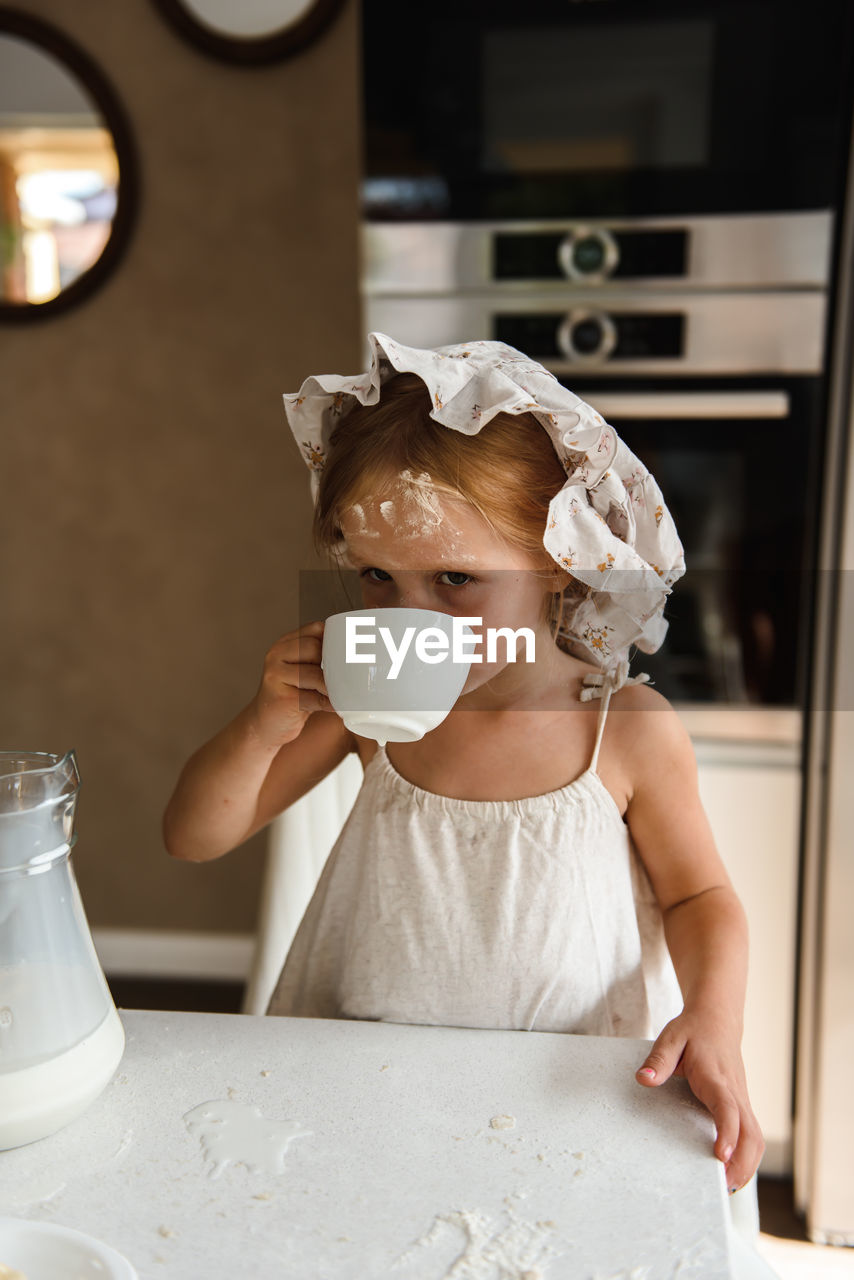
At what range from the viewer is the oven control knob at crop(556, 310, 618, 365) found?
4.78 feet

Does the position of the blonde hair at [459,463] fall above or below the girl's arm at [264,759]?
above

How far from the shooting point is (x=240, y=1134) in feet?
1.95

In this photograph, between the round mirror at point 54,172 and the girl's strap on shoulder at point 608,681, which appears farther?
the round mirror at point 54,172

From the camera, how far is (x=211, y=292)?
6.86ft

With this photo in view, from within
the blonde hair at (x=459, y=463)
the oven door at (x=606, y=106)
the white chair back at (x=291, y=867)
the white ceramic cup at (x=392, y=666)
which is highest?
the oven door at (x=606, y=106)

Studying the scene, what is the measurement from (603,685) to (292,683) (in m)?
0.29

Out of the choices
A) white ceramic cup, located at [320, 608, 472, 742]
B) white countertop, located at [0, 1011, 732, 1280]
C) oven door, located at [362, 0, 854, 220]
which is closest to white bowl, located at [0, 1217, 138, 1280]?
white countertop, located at [0, 1011, 732, 1280]

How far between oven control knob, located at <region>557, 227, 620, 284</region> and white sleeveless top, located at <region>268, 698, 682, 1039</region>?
0.78 m

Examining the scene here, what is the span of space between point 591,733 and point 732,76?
0.97 metres

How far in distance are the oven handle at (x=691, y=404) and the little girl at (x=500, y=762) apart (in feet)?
2.12

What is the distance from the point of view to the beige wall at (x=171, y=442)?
2.02 m

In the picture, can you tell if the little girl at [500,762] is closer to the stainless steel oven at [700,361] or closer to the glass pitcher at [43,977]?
the glass pitcher at [43,977]

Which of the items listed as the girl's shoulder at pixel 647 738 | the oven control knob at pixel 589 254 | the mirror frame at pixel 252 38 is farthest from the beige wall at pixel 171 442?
the girl's shoulder at pixel 647 738

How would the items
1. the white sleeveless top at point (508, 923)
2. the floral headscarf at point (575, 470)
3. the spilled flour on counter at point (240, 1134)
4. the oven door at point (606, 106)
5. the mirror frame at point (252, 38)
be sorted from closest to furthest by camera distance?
the spilled flour on counter at point (240, 1134), the floral headscarf at point (575, 470), the white sleeveless top at point (508, 923), the oven door at point (606, 106), the mirror frame at point (252, 38)
